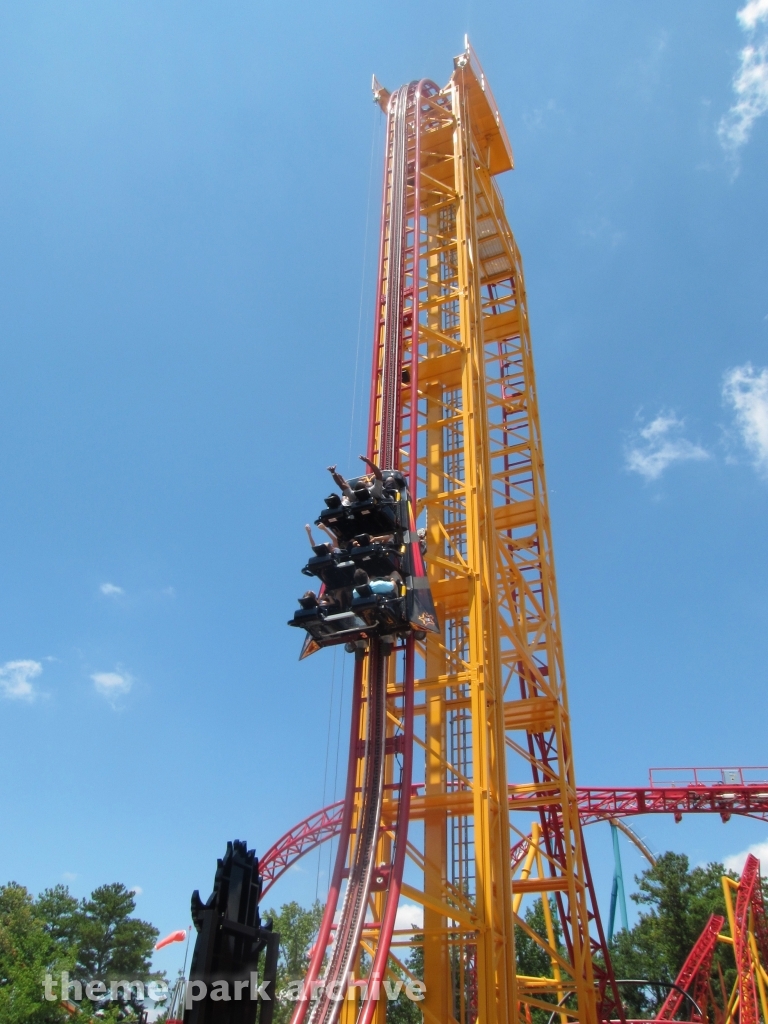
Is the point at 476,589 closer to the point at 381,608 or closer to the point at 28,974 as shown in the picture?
the point at 381,608

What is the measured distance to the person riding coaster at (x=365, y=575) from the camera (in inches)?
442

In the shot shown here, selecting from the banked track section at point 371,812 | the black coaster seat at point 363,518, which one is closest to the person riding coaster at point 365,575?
the black coaster seat at point 363,518

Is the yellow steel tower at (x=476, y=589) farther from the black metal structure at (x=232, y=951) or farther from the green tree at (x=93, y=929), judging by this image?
the green tree at (x=93, y=929)

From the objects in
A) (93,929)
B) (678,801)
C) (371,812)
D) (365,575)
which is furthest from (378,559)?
(93,929)

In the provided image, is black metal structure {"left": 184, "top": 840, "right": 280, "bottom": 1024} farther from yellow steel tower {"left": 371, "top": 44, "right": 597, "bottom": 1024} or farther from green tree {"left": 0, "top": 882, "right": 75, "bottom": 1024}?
green tree {"left": 0, "top": 882, "right": 75, "bottom": 1024}

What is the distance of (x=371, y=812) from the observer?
37.3 ft

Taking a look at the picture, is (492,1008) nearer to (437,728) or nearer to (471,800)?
(471,800)

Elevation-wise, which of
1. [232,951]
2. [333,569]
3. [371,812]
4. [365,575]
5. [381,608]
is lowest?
[232,951]

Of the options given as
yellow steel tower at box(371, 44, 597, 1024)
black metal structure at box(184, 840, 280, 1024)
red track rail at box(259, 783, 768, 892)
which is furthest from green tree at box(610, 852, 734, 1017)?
black metal structure at box(184, 840, 280, 1024)

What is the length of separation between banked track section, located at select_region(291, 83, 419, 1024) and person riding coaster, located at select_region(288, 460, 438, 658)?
2.58 feet

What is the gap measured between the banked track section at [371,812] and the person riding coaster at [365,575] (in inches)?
31.0

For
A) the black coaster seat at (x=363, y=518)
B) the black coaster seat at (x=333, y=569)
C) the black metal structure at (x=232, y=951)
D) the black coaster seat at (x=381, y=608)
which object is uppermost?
the black coaster seat at (x=363, y=518)

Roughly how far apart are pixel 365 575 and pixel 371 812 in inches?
127

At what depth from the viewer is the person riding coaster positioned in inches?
442
